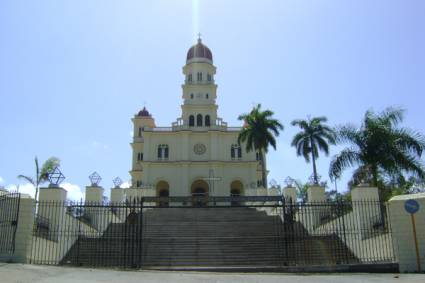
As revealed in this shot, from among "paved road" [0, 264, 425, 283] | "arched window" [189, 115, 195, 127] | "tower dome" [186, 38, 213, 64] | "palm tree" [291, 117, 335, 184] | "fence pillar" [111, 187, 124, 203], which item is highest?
"tower dome" [186, 38, 213, 64]

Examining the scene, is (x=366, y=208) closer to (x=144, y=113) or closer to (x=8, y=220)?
(x=8, y=220)

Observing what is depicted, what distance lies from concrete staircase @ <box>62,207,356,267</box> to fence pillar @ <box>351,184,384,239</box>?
116cm

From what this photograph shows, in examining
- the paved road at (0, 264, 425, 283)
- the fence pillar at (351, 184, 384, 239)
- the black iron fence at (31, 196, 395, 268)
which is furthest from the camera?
the fence pillar at (351, 184, 384, 239)

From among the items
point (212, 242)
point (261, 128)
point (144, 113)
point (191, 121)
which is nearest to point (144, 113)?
point (144, 113)

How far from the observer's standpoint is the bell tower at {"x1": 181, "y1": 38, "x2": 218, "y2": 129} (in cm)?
5153

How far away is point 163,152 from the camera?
4991 cm

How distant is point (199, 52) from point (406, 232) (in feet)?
141

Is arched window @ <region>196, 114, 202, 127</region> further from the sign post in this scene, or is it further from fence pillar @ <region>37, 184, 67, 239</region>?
the sign post

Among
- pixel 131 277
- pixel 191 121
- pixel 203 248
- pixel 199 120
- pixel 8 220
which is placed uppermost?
pixel 199 120

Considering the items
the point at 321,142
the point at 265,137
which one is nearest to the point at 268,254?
the point at 321,142

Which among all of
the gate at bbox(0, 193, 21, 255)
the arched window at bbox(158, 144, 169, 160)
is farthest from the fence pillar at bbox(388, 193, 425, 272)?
the arched window at bbox(158, 144, 169, 160)

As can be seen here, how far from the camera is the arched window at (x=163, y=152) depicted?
1957 inches

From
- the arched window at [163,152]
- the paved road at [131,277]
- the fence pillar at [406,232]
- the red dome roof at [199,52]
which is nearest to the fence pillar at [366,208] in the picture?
the fence pillar at [406,232]

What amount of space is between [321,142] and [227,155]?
14572 mm
